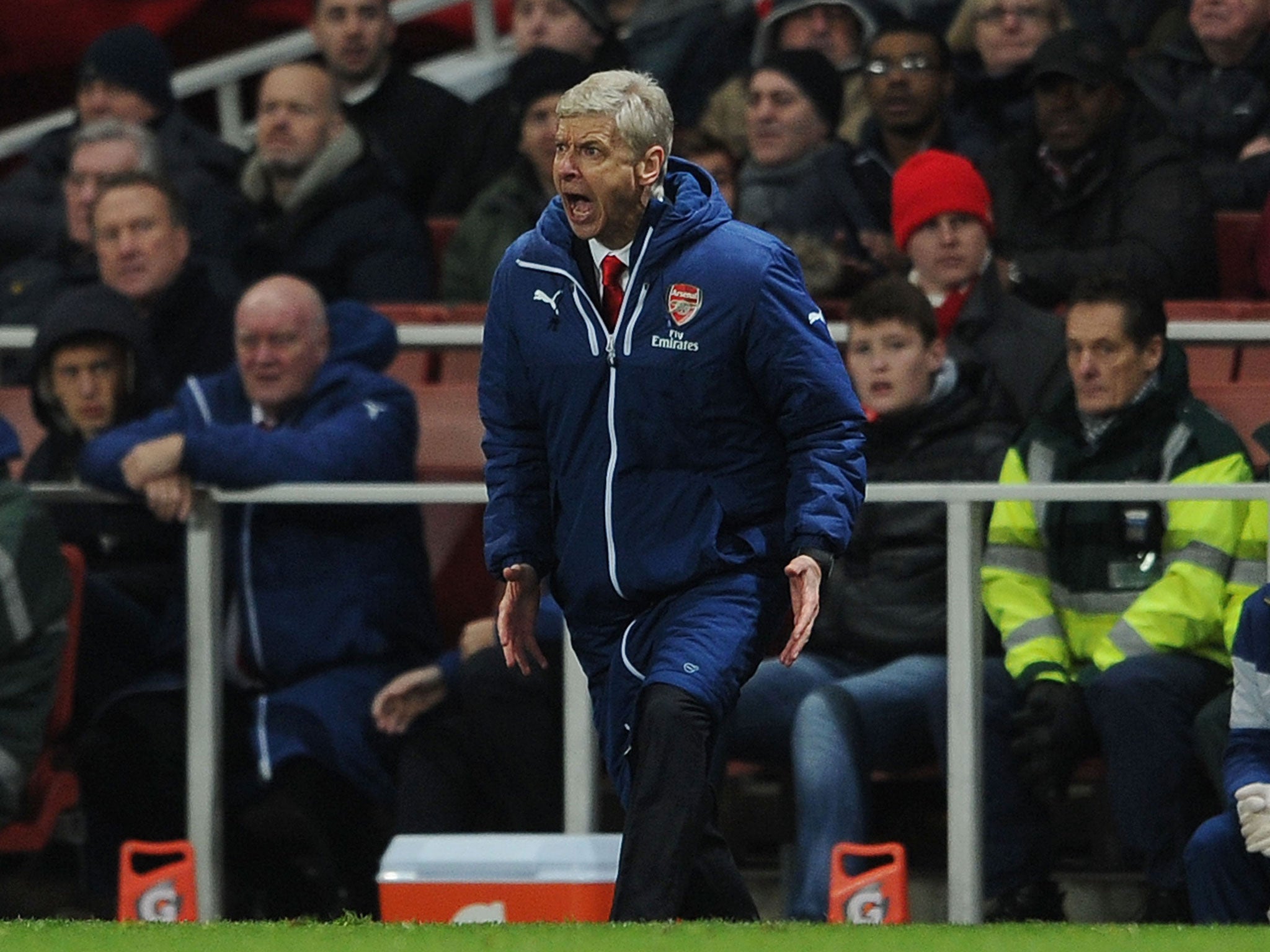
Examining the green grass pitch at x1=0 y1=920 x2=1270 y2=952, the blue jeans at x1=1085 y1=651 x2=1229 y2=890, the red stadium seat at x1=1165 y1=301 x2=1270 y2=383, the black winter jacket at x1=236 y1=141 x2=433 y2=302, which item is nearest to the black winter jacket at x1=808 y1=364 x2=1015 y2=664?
the blue jeans at x1=1085 y1=651 x2=1229 y2=890

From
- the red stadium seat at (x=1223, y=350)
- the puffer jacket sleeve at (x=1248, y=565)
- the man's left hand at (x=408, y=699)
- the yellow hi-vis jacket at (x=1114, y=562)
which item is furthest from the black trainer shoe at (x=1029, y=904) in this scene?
the red stadium seat at (x=1223, y=350)

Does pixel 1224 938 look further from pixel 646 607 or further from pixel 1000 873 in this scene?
pixel 1000 873

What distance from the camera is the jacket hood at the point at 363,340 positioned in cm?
706

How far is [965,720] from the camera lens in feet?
20.2

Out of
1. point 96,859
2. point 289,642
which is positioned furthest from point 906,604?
point 96,859

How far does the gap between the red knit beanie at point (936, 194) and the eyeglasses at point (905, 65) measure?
854 mm

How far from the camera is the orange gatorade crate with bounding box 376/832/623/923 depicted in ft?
17.7

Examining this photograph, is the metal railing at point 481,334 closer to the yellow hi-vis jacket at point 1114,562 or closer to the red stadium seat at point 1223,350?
the red stadium seat at point 1223,350

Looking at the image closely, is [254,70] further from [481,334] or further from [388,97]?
[481,334]

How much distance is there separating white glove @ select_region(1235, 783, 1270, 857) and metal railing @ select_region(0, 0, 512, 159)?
224 inches

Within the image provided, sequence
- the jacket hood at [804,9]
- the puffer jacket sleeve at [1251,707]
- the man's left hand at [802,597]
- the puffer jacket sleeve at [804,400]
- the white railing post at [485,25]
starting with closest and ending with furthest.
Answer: the man's left hand at [802,597] < the puffer jacket sleeve at [804,400] < the puffer jacket sleeve at [1251,707] < the jacket hood at [804,9] < the white railing post at [485,25]

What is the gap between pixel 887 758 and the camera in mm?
6246

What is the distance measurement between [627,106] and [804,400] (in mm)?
605

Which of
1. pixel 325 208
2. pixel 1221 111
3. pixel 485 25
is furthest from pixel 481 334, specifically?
pixel 485 25
